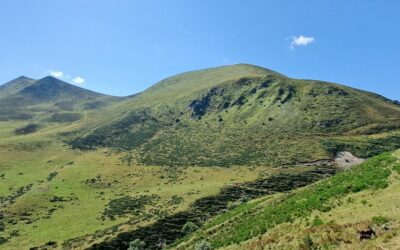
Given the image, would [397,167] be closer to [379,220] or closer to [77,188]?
[379,220]

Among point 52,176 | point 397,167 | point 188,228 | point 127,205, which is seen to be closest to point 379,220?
point 397,167

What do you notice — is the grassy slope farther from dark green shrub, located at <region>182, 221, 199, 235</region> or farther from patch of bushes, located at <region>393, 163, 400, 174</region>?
patch of bushes, located at <region>393, 163, 400, 174</region>

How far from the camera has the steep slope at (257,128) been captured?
403 ft

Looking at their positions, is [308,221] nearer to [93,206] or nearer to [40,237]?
[40,237]

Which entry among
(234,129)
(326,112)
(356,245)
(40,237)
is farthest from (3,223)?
(326,112)

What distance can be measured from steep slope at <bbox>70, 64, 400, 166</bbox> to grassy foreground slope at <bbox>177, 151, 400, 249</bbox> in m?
79.8

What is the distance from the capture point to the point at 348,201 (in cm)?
2717

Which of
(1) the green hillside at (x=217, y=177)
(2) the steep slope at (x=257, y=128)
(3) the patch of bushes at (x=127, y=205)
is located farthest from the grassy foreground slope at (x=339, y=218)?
(2) the steep slope at (x=257, y=128)

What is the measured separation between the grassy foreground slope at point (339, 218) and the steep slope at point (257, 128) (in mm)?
79850

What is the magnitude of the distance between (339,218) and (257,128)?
126 m

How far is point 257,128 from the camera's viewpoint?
150375 millimetres

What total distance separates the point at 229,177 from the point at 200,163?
17231mm

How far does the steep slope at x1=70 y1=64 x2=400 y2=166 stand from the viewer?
123m

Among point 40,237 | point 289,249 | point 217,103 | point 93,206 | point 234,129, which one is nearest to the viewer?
point 289,249
